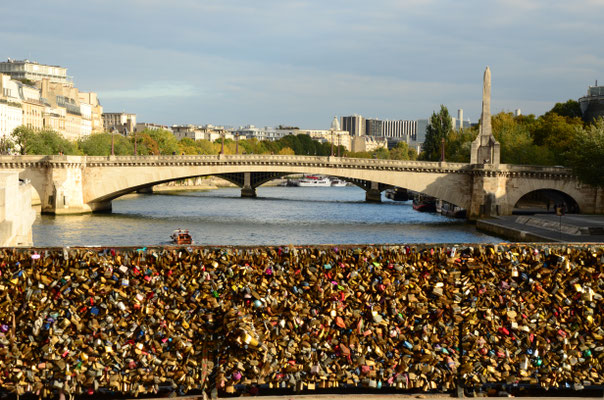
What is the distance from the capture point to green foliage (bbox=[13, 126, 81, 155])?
75.6m

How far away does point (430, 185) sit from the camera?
60062 millimetres

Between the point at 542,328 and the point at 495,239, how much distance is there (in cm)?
3528

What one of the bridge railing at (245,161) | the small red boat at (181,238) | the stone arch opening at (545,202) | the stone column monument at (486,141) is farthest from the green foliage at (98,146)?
the small red boat at (181,238)

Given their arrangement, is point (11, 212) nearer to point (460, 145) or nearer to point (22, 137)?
point (22, 137)

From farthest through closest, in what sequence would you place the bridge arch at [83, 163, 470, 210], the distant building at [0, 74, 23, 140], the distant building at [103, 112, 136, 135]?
the distant building at [103, 112, 136, 135]
the distant building at [0, 74, 23, 140]
the bridge arch at [83, 163, 470, 210]

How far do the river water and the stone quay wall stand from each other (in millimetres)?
27905

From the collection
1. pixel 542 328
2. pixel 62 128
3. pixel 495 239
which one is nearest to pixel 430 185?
pixel 495 239

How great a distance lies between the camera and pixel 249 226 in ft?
170

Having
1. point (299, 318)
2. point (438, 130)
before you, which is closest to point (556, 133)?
point (438, 130)

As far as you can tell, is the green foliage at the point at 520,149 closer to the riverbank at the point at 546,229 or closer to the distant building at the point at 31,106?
the riverbank at the point at 546,229

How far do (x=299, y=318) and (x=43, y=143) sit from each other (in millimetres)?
71307

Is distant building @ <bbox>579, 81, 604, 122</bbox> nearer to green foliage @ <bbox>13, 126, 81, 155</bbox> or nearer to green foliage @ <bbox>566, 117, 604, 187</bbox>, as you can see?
green foliage @ <bbox>566, 117, 604, 187</bbox>

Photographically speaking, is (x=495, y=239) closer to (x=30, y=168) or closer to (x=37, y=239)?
(x=37, y=239)

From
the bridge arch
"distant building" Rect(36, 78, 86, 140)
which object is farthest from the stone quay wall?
"distant building" Rect(36, 78, 86, 140)
